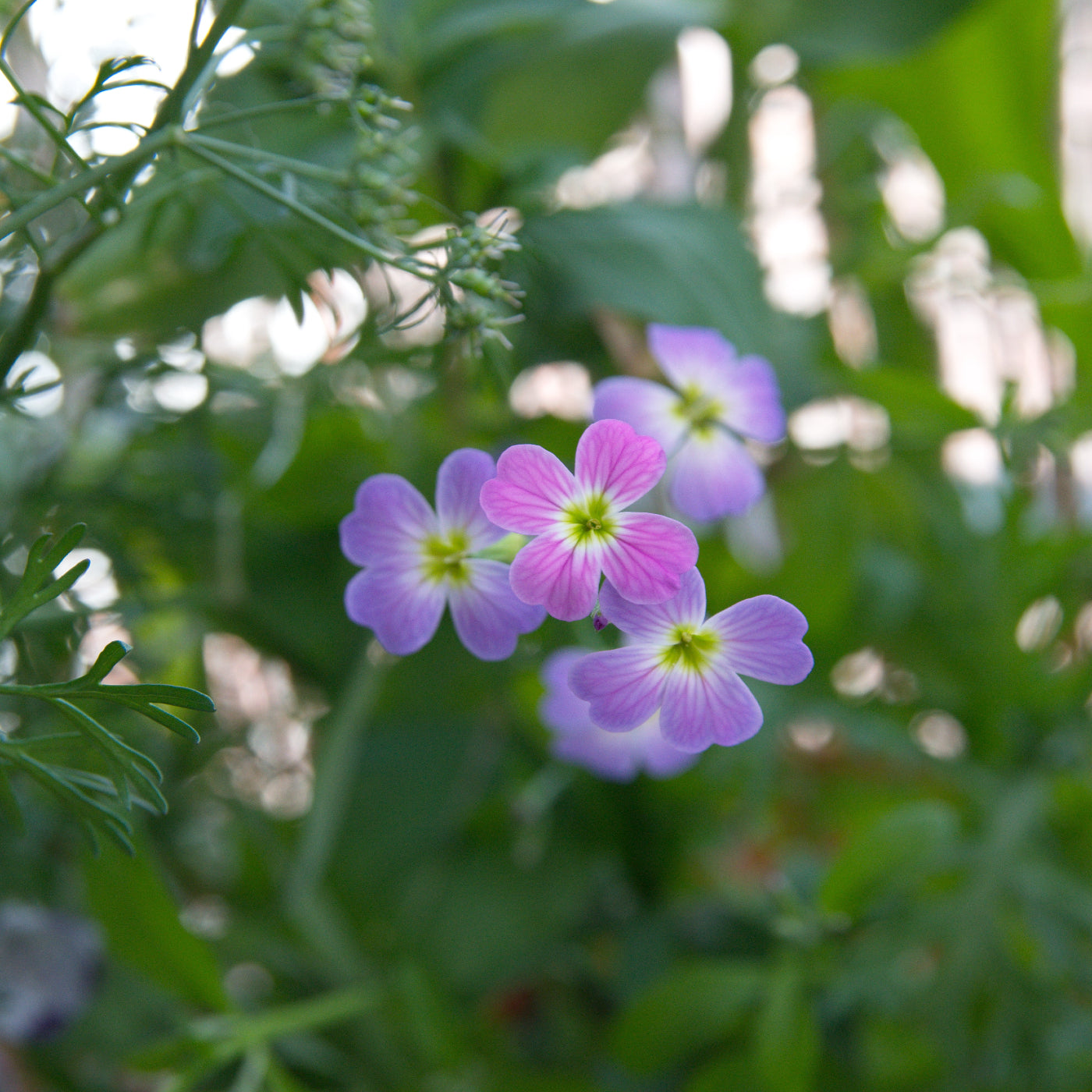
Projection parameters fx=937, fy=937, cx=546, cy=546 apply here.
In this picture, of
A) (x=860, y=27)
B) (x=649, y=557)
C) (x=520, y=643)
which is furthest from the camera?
(x=860, y=27)

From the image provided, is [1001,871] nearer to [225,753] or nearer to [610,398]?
[610,398]

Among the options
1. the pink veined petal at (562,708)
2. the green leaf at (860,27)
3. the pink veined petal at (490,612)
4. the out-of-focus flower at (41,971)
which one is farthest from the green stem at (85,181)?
the green leaf at (860,27)

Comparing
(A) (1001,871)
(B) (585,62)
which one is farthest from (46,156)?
(A) (1001,871)

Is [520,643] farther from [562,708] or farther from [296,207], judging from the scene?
[296,207]

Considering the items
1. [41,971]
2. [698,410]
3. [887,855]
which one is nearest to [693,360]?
[698,410]

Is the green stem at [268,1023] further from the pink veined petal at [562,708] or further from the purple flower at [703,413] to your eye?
the purple flower at [703,413]

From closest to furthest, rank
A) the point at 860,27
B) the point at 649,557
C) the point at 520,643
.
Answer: the point at 649,557, the point at 520,643, the point at 860,27
